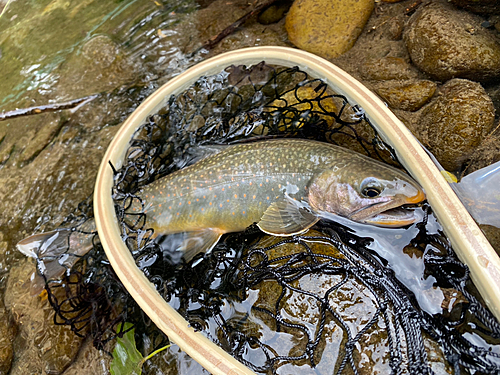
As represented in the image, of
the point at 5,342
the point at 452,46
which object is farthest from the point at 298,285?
the point at 5,342

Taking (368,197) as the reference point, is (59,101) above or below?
above

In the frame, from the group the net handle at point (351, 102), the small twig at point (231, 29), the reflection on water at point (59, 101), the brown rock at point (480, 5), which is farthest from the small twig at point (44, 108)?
the brown rock at point (480, 5)

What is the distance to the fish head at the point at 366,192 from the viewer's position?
8.70 feet

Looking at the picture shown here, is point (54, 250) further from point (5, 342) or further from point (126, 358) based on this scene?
point (126, 358)

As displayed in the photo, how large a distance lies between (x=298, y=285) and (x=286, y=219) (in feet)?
1.95

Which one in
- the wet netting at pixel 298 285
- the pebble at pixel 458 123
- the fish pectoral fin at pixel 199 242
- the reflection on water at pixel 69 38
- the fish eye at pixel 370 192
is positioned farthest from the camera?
the reflection on water at pixel 69 38

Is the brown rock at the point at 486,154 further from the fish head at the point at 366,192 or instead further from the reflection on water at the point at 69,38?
the reflection on water at the point at 69,38

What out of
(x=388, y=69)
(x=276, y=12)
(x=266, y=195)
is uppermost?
(x=276, y=12)

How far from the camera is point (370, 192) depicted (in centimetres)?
279

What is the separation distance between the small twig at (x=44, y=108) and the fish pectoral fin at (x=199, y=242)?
2979 millimetres

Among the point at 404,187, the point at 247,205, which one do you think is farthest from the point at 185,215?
the point at 404,187

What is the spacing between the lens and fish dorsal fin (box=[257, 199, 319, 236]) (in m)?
2.93

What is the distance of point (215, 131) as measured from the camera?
3.80 metres

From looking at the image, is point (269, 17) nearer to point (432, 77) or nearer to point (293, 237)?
point (432, 77)
